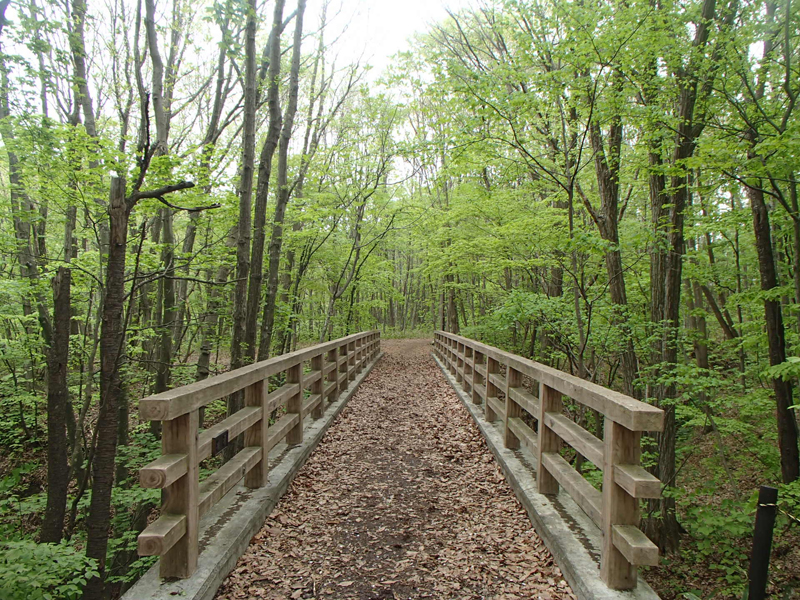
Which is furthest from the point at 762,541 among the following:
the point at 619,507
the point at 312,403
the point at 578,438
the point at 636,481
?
the point at 312,403

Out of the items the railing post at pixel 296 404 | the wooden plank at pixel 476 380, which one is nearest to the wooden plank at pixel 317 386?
the railing post at pixel 296 404

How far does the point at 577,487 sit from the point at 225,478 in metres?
2.30

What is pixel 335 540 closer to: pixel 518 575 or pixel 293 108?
pixel 518 575

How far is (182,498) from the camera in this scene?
2.46m

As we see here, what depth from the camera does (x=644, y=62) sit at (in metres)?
4.95

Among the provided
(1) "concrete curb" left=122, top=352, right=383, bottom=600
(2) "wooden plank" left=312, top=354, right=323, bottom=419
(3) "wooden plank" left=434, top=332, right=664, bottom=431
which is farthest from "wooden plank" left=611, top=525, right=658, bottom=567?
(2) "wooden plank" left=312, top=354, right=323, bottom=419

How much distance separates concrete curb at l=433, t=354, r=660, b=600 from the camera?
236cm

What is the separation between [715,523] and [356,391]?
6009 millimetres

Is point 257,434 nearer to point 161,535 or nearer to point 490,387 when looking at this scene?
point 161,535

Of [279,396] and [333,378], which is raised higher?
[279,396]

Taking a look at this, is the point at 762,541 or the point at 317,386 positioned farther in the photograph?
the point at 317,386

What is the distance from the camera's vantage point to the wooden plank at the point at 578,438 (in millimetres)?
2646

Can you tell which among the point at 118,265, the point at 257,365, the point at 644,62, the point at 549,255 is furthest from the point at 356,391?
the point at 644,62

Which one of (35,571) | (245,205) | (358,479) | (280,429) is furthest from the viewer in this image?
(245,205)
